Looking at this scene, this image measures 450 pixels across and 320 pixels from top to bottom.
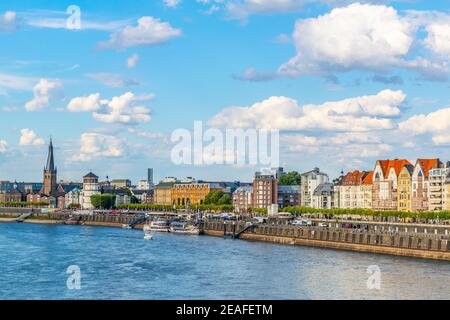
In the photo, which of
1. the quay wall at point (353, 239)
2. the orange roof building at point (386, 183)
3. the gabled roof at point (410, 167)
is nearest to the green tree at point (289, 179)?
the orange roof building at point (386, 183)

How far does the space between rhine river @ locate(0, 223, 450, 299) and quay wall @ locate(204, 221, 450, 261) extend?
7.62 ft

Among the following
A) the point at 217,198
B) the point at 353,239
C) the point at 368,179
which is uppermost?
the point at 368,179

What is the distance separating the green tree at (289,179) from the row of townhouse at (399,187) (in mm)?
38700

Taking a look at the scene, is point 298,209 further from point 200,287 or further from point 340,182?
point 200,287

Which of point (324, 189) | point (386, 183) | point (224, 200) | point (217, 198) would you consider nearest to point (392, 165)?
point (386, 183)

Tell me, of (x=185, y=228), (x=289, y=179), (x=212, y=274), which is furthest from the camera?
(x=289, y=179)

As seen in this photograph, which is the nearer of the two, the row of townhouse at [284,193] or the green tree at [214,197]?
the row of townhouse at [284,193]

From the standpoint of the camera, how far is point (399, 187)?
4727 inches

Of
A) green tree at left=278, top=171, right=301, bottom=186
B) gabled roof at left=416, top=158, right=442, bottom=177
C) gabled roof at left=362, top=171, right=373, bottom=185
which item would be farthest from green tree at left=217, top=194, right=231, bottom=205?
gabled roof at left=416, top=158, right=442, bottom=177

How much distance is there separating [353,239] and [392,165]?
51370 millimetres

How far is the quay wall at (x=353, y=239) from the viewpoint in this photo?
2507 inches

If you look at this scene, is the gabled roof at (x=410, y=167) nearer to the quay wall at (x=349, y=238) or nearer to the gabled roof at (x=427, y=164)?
the gabled roof at (x=427, y=164)

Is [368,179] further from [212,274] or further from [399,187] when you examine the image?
[212,274]
